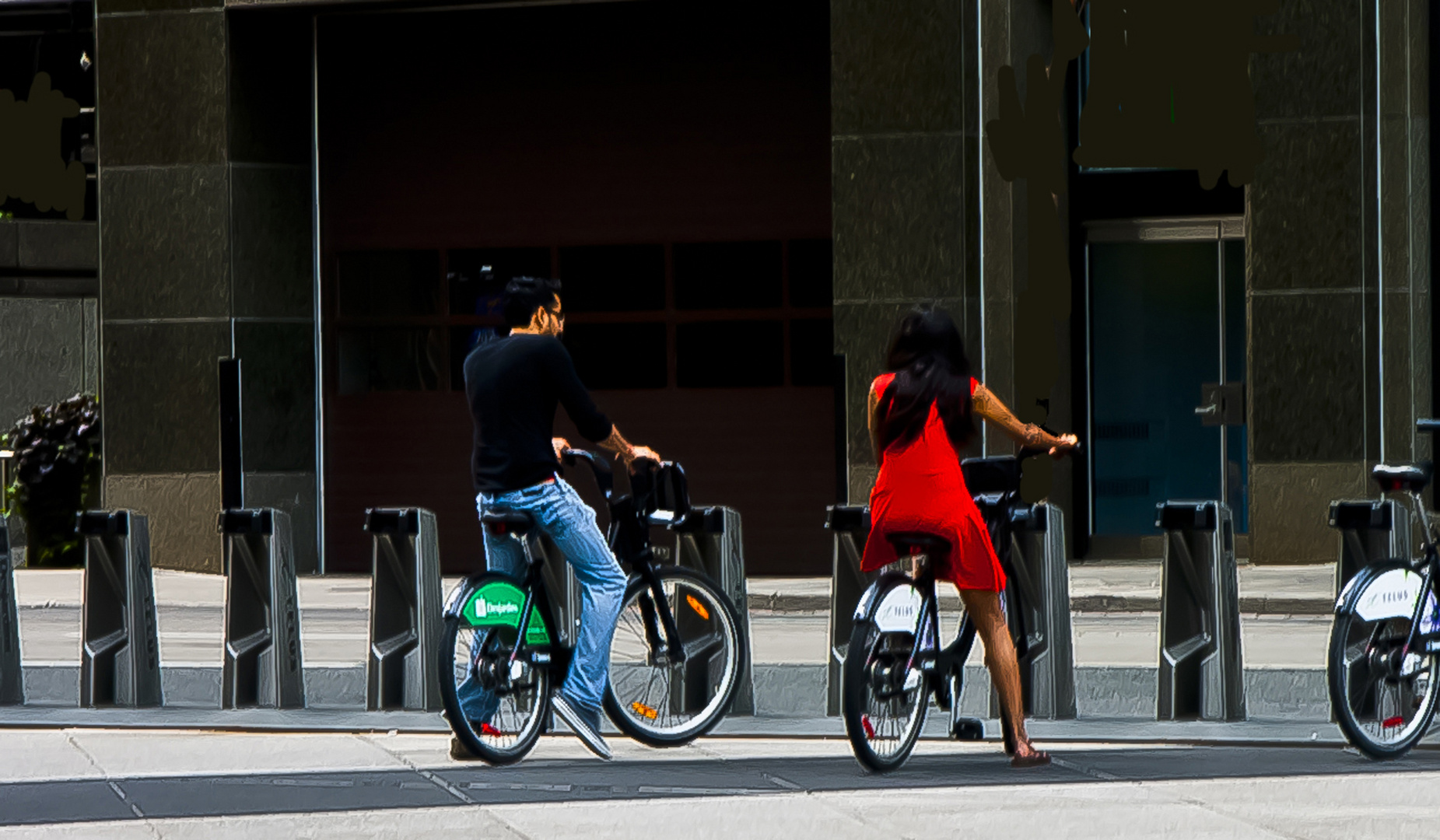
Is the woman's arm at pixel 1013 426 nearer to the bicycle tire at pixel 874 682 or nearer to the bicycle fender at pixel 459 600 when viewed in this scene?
the bicycle tire at pixel 874 682

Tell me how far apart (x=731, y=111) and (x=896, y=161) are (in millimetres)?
1619

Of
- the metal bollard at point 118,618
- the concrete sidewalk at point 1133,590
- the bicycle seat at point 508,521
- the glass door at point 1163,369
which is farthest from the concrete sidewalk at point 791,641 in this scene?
the bicycle seat at point 508,521

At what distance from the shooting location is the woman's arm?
7129mm

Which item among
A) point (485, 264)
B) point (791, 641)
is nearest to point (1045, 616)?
point (791, 641)

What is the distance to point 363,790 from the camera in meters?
6.86

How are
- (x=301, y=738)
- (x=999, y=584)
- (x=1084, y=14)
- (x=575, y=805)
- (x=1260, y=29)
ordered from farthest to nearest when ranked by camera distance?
1. (x=1084, y=14)
2. (x=1260, y=29)
3. (x=301, y=738)
4. (x=999, y=584)
5. (x=575, y=805)

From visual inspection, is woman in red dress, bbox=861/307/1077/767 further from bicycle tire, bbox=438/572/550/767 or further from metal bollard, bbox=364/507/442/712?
metal bollard, bbox=364/507/442/712

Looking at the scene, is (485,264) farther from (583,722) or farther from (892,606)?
(892,606)

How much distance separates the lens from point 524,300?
7.56 m

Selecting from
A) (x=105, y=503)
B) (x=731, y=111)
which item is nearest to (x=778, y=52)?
(x=731, y=111)

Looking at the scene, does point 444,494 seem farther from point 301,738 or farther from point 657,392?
point 301,738

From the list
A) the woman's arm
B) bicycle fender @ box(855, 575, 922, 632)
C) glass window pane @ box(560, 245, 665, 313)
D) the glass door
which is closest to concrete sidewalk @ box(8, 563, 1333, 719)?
the glass door

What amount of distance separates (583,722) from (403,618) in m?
1.65

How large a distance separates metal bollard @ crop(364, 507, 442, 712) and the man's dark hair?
4.82 feet
